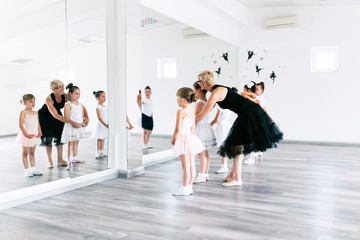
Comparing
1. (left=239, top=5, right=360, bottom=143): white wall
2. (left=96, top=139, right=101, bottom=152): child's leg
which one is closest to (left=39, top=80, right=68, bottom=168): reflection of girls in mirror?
(left=96, top=139, right=101, bottom=152): child's leg

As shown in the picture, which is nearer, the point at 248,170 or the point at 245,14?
the point at 248,170

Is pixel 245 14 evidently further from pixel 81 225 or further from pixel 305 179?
pixel 81 225

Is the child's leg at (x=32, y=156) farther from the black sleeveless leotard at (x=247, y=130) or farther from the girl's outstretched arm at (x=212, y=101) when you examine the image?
the black sleeveless leotard at (x=247, y=130)

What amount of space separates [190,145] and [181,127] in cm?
21

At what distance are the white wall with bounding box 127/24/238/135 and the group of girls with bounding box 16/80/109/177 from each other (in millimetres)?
674

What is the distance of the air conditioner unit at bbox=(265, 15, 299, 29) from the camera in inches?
310

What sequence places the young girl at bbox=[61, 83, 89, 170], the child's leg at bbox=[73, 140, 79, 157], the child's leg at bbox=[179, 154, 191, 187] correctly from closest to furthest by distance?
1. the child's leg at bbox=[179, 154, 191, 187]
2. the young girl at bbox=[61, 83, 89, 170]
3. the child's leg at bbox=[73, 140, 79, 157]

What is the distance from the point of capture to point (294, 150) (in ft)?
23.0

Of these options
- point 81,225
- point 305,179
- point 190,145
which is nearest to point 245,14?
point 305,179

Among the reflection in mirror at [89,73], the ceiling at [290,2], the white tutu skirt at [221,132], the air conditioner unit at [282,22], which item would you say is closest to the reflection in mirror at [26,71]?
the reflection in mirror at [89,73]

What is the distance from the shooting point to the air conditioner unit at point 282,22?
7863 mm

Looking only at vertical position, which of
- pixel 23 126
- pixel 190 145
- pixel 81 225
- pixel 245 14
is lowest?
pixel 81 225

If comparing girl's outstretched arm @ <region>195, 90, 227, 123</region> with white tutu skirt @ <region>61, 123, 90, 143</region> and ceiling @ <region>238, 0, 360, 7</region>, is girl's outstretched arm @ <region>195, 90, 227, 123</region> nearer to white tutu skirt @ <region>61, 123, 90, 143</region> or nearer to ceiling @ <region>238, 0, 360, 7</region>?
white tutu skirt @ <region>61, 123, 90, 143</region>

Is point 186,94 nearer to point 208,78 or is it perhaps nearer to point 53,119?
point 208,78
